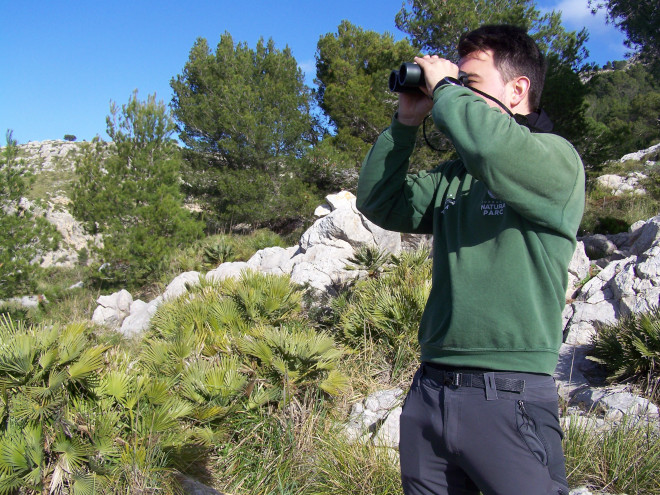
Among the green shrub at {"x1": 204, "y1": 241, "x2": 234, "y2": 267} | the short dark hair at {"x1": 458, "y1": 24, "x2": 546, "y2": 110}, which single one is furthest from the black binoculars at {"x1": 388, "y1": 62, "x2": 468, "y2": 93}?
the green shrub at {"x1": 204, "y1": 241, "x2": 234, "y2": 267}

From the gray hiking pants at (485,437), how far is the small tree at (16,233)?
12.6m

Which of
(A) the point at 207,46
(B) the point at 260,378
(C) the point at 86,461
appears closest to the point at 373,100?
(A) the point at 207,46

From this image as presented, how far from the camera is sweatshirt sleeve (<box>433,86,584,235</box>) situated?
1203 mm

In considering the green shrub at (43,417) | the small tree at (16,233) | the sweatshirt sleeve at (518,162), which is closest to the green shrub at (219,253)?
the small tree at (16,233)

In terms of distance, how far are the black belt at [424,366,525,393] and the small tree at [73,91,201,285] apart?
12620 mm

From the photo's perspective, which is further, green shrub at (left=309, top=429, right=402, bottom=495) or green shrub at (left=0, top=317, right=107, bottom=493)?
green shrub at (left=309, top=429, right=402, bottom=495)

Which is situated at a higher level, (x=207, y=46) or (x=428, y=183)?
(x=207, y=46)

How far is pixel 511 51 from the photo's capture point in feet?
4.77

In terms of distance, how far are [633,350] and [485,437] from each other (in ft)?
12.2

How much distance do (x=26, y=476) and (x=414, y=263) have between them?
16.8 ft

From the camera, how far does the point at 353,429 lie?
3.56m

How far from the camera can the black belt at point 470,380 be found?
126cm

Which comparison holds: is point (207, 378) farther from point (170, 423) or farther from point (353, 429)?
point (353, 429)

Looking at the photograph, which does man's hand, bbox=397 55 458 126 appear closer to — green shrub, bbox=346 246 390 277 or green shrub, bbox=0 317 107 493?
green shrub, bbox=0 317 107 493
